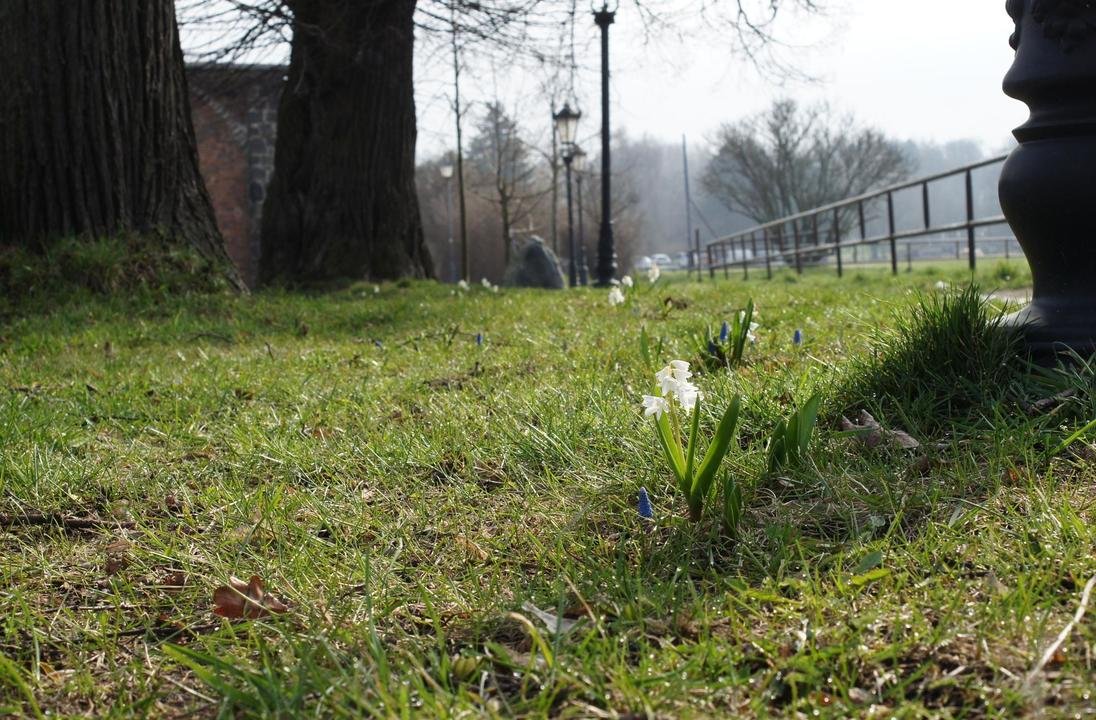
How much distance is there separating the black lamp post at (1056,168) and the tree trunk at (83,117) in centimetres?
577

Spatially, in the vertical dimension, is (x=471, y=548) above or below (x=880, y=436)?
below

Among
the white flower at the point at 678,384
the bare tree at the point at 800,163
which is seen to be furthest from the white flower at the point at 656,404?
the bare tree at the point at 800,163

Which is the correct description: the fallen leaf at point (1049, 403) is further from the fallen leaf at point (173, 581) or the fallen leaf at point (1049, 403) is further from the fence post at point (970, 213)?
the fence post at point (970, 213)

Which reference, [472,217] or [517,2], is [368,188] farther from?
[472,217]

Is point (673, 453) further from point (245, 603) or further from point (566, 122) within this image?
point (566, 122)

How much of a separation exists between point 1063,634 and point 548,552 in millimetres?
929

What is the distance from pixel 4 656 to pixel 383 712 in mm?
711

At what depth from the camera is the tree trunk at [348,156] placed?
10.1 metres

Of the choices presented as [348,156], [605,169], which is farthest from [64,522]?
[605,169]

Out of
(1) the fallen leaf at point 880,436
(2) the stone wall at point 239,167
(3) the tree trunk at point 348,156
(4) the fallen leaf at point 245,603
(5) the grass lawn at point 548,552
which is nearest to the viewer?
(5) the grass lawn at point 548,552

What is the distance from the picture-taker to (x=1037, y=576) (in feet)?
5.12

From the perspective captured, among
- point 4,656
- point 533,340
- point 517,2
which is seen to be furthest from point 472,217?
point 4,656

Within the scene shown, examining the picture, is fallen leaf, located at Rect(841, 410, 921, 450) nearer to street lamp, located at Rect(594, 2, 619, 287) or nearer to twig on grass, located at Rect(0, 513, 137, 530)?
twig on grass, located at Rect(0, 513, 137, 530)

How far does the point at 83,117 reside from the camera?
21.3 ft
